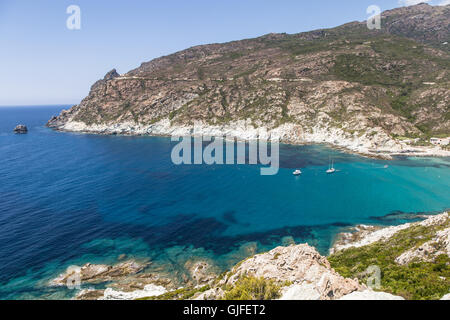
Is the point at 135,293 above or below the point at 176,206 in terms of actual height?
below

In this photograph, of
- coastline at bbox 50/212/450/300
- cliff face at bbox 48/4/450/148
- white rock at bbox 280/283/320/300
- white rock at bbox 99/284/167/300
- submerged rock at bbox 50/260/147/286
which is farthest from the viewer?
cliff face at bbox 48/4/450/148

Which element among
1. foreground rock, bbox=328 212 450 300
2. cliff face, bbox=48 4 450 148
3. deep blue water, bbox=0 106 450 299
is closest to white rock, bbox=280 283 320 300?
foreground rock, bbox=328 212 450 300

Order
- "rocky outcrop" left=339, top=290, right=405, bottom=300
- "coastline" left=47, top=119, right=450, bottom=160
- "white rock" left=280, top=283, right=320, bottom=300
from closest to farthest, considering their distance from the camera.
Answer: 1. "rocky outcrop" left=339, top=290, right=405, bottom=300
2. "white rock" left=280, top=283, right=320, bottom=300
3. "coastline" left=47, top=119, right=450, bottom=160

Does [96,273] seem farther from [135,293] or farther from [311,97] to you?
[311,97]

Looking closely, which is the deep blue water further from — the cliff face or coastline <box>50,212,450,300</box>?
the cliff face

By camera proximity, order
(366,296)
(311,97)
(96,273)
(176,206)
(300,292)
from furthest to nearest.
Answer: (311,97) < (176,206) < (96,273) < (300,292) < (366,296)

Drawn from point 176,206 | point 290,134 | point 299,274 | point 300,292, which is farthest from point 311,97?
point 300,292
